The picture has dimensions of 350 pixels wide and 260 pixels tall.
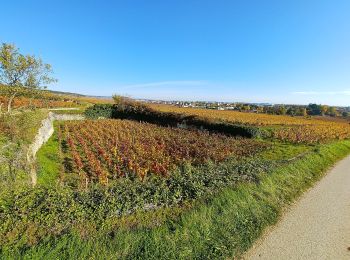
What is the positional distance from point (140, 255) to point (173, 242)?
33.7 inches

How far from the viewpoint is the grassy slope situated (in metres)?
5.53

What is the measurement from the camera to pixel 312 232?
7.42 meters

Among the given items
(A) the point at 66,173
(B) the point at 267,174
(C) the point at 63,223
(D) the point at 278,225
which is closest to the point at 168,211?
(C) the point at 63,223

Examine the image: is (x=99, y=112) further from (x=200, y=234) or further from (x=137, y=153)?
(x=200, y=234)

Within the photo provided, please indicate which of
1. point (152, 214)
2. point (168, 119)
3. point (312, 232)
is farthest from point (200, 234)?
point (168, 119)

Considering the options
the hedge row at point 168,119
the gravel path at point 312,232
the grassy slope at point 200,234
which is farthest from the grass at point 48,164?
the hedge row at point 168,119

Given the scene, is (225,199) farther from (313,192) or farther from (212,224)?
(313,192)

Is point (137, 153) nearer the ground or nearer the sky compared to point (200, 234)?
nearer the ground

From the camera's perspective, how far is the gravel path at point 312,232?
6.36 metres

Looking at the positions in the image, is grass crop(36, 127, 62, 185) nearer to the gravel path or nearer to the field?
the field

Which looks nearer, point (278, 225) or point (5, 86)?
point (278, 225)

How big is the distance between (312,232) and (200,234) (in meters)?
3.48

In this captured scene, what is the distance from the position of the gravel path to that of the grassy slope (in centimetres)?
37

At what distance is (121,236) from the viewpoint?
19.8ft
